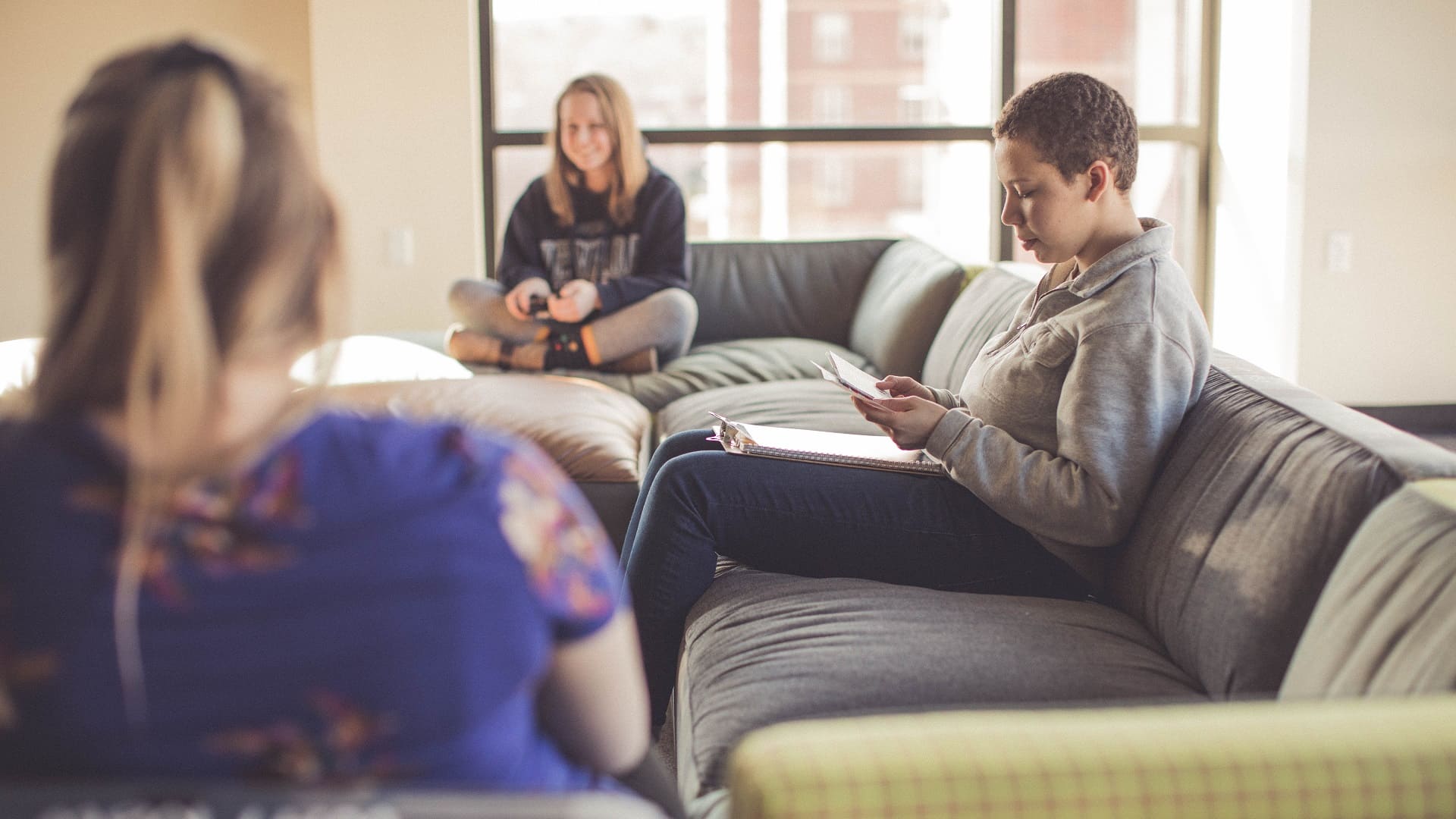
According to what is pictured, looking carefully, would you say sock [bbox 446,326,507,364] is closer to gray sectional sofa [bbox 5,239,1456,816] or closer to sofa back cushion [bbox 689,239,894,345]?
sofa back cushion [bbox 689,239,894,345]

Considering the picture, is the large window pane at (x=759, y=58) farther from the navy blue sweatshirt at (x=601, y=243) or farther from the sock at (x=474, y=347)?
the sock at (x=474, y=347)

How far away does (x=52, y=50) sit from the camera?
412 centimetres

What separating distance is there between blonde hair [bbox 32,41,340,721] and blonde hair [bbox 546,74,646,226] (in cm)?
266

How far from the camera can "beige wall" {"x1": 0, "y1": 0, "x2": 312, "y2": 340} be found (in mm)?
4102

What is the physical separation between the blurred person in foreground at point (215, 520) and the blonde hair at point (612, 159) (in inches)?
105

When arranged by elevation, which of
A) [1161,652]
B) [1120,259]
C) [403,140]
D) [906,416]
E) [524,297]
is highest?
[403,140]

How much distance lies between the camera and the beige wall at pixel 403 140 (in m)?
3.99

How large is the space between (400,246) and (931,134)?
6.16ft

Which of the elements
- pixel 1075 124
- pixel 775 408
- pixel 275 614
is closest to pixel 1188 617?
pixel 1075 124

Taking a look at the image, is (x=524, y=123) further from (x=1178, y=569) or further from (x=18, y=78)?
(x=1178, y=569)

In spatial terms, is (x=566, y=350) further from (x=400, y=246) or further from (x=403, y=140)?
(x=403, y=140)

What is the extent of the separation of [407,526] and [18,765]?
0.26 m

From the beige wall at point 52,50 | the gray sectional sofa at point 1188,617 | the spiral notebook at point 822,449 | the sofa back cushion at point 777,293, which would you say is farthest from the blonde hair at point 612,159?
the gray sectional sofa at point 1188,617

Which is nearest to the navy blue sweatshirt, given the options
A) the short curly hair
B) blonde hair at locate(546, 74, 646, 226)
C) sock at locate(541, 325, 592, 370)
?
blonde hair at locate(546, 74, 646, 226)
